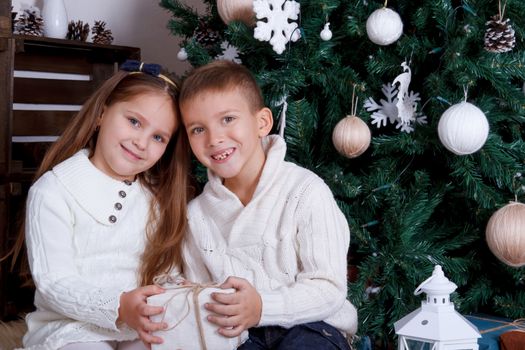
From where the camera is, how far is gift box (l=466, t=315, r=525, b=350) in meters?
1.37

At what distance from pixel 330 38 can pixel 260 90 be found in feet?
0.66

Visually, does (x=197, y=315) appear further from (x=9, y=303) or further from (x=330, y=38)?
(x=9, y=303)

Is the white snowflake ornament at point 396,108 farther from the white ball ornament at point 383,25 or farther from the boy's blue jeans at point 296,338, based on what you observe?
the boy's blue jeans at point 296,338

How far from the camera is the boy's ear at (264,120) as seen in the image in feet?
4.55

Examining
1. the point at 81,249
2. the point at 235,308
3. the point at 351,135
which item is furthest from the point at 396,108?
the point at 81,249

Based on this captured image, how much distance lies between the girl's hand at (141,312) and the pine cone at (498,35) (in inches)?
32.9

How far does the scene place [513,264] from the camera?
52.9 inches

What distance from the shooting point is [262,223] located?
4.27 ft

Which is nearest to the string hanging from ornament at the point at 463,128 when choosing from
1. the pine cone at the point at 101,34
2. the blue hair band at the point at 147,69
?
the blue hair band at the point at 147,69

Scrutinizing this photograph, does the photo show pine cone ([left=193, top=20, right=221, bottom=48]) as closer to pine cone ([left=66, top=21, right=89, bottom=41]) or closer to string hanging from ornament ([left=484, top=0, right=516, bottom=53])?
string hanging from ornament ([left=484, top=0, right=516, bottom=53])

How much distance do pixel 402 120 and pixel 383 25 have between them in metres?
0.22

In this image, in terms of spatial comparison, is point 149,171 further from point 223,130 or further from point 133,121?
point 223,130

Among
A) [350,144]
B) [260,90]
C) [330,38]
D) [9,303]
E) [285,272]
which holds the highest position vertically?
[330,38]

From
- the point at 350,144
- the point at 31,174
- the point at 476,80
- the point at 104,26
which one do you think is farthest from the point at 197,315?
the point at 104,26
